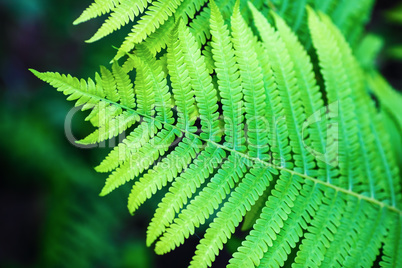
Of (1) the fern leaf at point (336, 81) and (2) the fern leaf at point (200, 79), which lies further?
(1) the fern leaf at point (336, 81)

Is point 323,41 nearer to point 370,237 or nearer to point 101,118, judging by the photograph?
point 370,237

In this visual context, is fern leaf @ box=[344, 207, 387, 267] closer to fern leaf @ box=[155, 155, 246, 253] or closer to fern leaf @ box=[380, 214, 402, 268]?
fern leaf @ box=[380, 214, 402, 268]

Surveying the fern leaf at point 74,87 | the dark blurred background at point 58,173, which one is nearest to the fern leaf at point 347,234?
the fern leaf at point 74,87

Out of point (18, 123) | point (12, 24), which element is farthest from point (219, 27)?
point (12, 24)

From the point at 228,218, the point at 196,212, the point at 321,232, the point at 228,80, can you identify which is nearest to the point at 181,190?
the point at 196,212

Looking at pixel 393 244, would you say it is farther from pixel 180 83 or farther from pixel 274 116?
pixel 180 83

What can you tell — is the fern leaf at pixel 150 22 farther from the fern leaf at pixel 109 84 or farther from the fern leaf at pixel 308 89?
the fern leaf at pixel 308 89
